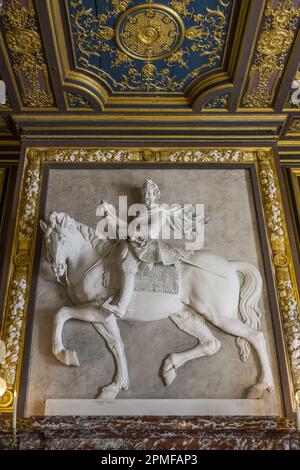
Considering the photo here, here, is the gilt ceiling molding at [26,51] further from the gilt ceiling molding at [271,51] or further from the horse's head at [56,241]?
the gilt ceiling molding at [271,51]

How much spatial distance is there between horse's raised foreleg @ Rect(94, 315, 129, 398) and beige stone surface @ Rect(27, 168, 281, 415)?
0.21ft

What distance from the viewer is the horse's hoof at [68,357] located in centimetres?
488

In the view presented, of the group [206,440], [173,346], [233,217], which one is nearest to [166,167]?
[233,217]

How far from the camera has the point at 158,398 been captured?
4777mm

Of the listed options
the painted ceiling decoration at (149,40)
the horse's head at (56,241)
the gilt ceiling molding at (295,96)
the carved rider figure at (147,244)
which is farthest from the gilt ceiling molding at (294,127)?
the horse's head at (56,241)

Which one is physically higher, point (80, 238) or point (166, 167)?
point (166, 167)

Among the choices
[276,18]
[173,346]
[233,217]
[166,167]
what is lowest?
[173,346]

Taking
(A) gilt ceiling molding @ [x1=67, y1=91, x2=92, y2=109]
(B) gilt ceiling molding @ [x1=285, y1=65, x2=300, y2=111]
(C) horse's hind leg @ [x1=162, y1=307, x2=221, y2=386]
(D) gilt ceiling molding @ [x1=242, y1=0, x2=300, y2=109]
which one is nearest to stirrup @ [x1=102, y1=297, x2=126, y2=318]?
(C) horse's hind leg @ [x1=162, y1=307, x2=221, y2=386]

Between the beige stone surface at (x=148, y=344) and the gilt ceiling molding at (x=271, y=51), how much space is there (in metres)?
Answer: 1.41

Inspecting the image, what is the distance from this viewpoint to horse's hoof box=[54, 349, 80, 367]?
16.0ft

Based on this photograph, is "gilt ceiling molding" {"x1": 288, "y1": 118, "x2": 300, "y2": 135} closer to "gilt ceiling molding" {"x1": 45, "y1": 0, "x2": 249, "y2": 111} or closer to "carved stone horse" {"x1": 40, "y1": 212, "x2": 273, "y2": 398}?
"gilt ceiling molding" {"x1": 45, "y1": 0, "x2": 249, "y2": 111}

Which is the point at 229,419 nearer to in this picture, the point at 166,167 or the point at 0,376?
the point at 0,376

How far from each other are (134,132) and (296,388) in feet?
12.4

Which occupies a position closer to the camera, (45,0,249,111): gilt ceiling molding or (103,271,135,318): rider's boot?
(103,271,135,318): rider's boot
